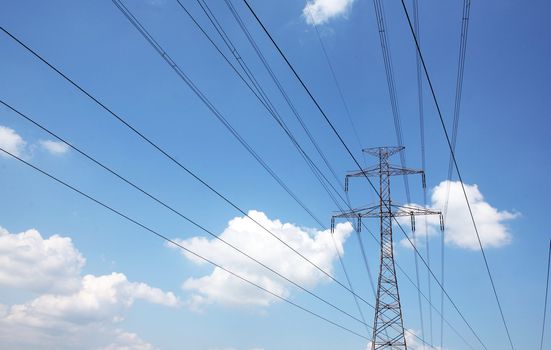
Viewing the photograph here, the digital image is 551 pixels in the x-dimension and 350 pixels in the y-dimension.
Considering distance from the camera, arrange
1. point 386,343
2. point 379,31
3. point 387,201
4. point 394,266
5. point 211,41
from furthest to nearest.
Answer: point 387,201
point 394,266
point 386,343
point 379,31
point 211,41

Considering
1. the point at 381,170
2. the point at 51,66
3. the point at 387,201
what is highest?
the point at 381,170

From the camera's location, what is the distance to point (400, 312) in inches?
1240

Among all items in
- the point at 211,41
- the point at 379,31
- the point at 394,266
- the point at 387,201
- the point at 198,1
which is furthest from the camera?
the point at 387,201

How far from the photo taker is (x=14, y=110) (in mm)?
11516

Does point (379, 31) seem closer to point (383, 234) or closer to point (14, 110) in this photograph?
point (14, 110)

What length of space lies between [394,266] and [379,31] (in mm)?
20789

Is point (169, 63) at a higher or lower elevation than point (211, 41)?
lower

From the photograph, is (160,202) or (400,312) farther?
(400,312)

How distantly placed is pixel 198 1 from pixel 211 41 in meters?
1.62

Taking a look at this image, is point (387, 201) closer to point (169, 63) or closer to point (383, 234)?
point (383, 234)

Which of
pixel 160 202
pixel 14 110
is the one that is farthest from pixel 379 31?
pixel 14 110

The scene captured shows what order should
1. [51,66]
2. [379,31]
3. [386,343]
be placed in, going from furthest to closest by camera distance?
[386,343]
[379,31]
[51,66]

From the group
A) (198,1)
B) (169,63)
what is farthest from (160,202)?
(198,1)

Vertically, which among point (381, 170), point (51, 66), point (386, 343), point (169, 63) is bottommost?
point (386, 343)
